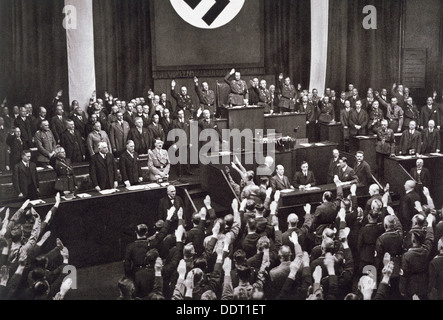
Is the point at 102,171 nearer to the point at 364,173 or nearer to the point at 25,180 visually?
the point at 25,180

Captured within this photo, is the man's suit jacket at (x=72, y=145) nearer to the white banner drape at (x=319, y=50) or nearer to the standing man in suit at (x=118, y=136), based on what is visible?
the standing man in suit at (x=118, y=136)

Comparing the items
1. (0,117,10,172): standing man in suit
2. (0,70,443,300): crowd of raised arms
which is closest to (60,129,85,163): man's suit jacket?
(0,70,443,300): crowd of raised arms

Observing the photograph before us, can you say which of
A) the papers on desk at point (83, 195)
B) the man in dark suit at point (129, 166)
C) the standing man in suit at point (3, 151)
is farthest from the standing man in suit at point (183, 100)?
the papers on desk at point (83, 195)

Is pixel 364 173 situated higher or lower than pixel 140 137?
lower

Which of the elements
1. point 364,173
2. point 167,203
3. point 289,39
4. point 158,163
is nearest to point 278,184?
point 364,173

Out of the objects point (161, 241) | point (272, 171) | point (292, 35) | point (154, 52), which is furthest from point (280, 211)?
point (292, 35)

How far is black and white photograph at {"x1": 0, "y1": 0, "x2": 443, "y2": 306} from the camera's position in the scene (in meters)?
6.58

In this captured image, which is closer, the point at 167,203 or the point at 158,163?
the point at 167,203

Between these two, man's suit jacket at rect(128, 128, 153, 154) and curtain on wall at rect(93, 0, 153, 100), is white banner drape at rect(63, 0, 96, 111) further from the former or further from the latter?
man's suit jacket at rect(128, 128, 153, 154)

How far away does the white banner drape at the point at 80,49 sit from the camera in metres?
10.4

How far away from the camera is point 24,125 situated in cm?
928

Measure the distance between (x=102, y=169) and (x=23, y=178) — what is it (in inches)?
45.3
